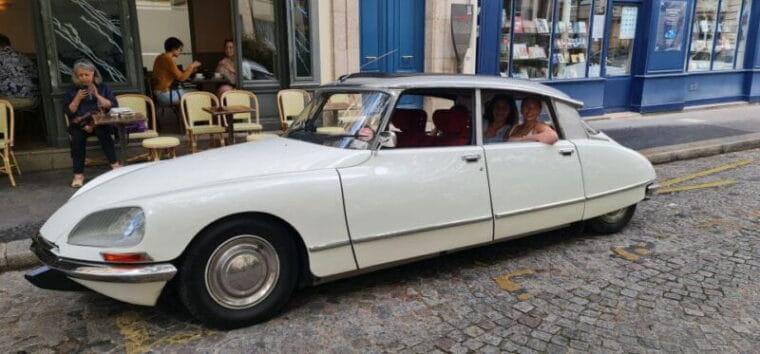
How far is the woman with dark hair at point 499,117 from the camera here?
173 inches

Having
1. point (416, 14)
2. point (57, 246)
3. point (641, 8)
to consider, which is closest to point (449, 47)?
point (416, 14)

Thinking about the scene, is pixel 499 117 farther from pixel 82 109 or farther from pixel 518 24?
pixel 518 24

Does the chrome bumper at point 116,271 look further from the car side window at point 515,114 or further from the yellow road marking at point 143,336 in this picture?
the car side window at point 515,114

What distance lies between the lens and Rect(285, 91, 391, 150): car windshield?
3.80 metres

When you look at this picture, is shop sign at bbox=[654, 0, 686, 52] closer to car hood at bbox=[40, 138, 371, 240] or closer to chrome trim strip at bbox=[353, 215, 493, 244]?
chrome trim strip at bbox=[353, 215, 493, 244]

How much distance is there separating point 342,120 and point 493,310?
1.69m

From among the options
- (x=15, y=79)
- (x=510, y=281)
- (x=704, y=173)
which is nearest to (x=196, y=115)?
(x=15, y=79)

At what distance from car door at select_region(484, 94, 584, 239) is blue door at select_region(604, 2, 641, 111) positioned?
8769 mm

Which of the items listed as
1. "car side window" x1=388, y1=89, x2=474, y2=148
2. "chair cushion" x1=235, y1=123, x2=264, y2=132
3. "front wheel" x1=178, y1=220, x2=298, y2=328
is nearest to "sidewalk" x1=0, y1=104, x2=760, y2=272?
"chair cushion" x1=235, y1=123, x2=264, y2=132

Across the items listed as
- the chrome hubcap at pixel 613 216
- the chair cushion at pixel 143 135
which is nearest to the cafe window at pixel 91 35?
the chair cushion at pixel 143 135

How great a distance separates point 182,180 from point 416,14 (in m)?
7.71

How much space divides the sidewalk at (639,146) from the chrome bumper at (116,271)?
71.9 inches

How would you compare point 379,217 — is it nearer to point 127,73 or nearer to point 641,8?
point 127,73

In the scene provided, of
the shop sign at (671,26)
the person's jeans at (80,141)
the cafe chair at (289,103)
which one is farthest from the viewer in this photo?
the shop sign at (671,26)
